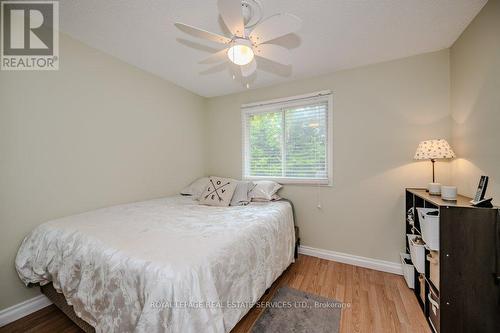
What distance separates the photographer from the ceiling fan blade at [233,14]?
3.79ft

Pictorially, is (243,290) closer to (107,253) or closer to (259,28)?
(107,253)

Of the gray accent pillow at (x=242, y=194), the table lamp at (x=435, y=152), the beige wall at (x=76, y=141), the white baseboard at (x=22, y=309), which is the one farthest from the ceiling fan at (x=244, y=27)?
the white baseboard at (x=22, y=309)

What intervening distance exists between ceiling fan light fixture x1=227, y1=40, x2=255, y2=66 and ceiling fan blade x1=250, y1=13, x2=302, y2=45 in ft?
0.33

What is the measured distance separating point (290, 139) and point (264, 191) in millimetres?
858

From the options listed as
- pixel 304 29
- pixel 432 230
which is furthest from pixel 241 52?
pixel 432 230

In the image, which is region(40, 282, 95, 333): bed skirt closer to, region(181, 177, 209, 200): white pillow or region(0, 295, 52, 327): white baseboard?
region(0, 295, 52, 327): white baseboard

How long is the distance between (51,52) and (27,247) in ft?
5.56

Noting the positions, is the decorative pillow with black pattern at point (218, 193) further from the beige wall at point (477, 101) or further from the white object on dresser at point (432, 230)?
the beige wall at point (477, 101)

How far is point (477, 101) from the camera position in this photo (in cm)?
153

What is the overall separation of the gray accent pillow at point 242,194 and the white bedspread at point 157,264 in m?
0.45

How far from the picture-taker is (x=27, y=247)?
5.10 ft

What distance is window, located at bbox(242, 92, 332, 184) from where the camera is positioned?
2564mm

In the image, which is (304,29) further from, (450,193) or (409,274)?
(409,274)

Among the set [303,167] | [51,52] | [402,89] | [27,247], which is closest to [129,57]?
[51,52]
